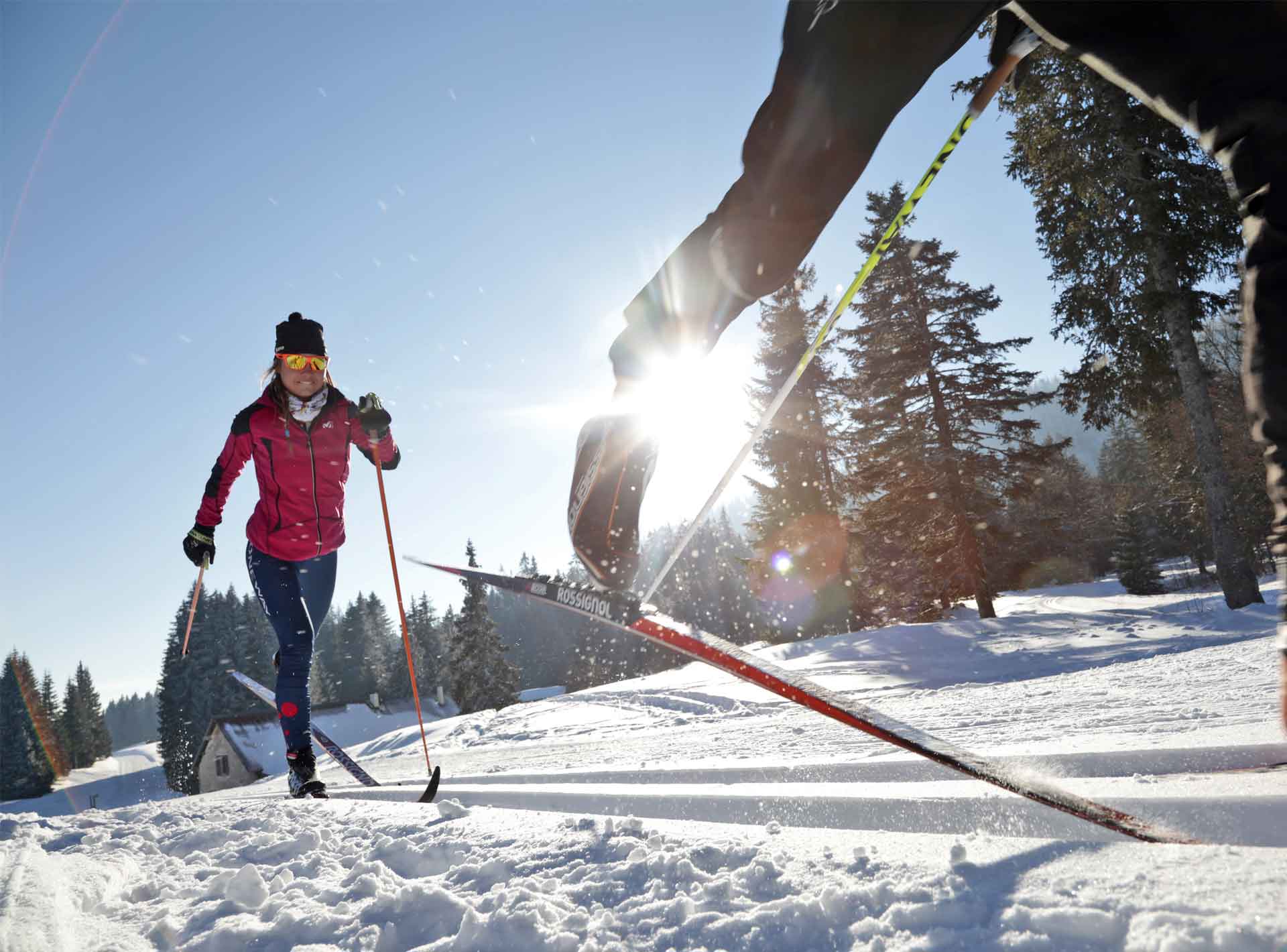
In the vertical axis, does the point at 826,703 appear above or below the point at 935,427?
below

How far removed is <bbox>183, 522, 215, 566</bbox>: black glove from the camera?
132 inches

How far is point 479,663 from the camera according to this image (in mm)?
29766

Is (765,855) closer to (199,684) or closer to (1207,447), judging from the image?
(1207,447)

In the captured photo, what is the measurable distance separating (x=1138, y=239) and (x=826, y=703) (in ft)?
37.6

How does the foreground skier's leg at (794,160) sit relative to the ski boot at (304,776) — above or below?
above

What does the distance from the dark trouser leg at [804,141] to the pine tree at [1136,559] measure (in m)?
33.1

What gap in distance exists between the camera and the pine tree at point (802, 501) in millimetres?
18281

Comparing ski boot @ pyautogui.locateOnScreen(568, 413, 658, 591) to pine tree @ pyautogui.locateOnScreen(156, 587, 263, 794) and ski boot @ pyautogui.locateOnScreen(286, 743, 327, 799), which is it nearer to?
ski boot @ pyautogui.locateOnScreen(286, 743, 327, 799)

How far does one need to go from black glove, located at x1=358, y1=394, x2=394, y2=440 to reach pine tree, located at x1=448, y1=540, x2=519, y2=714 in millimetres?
26997

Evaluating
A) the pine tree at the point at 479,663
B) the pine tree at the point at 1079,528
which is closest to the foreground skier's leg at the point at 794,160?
the pine tree at the point at 1079,528

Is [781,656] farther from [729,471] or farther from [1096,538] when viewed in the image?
[1096,538]

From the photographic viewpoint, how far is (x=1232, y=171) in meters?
0.96

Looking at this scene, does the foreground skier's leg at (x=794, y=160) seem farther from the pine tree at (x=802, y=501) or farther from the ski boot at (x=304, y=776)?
the pine tree at (x=802, y=501)

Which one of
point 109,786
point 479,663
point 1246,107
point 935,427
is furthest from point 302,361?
point 109,786
